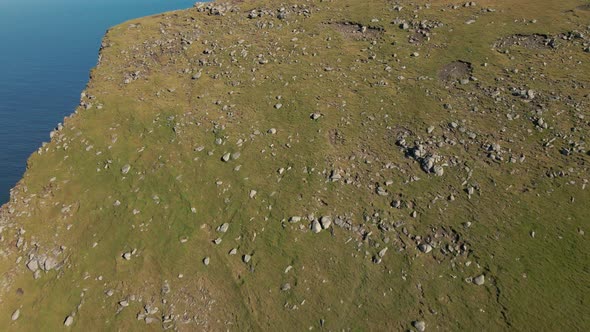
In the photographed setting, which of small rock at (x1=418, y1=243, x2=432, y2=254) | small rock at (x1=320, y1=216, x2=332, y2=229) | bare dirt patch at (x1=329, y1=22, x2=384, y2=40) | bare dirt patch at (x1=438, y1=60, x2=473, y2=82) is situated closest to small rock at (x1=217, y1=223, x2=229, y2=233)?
small rock at (x1=320, y1=216, x2=332, y2=229)

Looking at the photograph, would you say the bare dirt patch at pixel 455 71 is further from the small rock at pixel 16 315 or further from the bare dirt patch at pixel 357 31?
the small rock at pixel 16 315

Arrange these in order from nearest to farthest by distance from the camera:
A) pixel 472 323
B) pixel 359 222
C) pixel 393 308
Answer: pixel 472 323
pixel 393 308
pixel 359 222

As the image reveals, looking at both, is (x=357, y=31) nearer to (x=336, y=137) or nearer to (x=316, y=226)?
(x=336, y=137)

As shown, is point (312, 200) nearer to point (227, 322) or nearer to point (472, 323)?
point (227, 322)

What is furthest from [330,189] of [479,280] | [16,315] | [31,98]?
[31,98]

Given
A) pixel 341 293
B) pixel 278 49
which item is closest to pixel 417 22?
pixel 278 49
